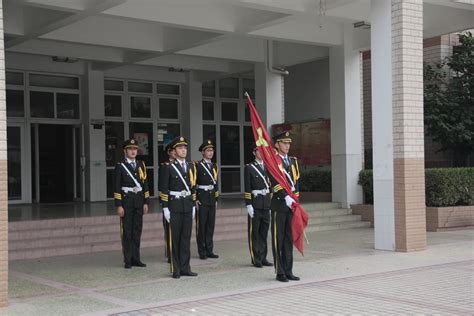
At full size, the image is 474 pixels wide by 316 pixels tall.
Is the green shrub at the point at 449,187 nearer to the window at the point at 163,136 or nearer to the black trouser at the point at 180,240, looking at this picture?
the black trouser at the point at 180,240

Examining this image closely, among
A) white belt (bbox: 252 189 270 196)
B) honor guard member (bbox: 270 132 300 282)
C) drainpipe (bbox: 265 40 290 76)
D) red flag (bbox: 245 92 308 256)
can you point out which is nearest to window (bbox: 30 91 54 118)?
drainpipe (bbox: 265 40 290 76)

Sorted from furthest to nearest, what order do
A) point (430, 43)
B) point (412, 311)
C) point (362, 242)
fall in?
point (430, 43) → point (362, 242) → point (412, 311)

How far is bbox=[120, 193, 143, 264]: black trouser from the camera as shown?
9.62m

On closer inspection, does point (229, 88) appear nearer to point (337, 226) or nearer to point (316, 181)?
point (316, 181)

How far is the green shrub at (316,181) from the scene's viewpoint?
16.6 metres

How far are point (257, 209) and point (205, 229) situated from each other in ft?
Result: 4.47

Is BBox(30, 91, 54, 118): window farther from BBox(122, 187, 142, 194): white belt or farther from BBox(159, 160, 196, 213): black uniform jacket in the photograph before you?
BBox(159, 160, 196, 213): black uniform jacket

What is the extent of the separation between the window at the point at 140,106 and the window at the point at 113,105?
16.4 inches

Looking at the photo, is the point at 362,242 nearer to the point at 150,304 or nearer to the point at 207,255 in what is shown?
the point at 207,255

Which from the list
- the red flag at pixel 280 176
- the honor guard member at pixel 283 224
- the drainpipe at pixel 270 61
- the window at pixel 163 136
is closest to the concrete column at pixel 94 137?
the window at pixel 163 136

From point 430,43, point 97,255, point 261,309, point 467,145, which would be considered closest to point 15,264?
point 97,255

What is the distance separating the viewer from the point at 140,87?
19.4m

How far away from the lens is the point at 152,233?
12578mm

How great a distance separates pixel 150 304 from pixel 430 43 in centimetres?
1457
